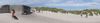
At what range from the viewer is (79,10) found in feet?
13.7

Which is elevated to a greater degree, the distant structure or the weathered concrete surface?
the distant structure

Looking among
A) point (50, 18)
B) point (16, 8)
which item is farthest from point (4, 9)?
point (50, 18)

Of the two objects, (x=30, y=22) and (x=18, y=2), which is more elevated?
(x=18, y=2)

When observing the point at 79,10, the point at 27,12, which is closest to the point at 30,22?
Result: the point at 27,12

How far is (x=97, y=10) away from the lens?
420 cm

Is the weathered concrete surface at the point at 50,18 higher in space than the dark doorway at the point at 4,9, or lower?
lower

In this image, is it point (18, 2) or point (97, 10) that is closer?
point (18, 2)

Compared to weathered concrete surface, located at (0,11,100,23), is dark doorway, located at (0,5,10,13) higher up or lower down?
higher up

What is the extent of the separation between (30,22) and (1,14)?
489 mm

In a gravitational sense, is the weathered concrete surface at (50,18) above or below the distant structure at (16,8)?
below

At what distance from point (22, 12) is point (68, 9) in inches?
30.6

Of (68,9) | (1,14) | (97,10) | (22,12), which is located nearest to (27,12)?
(22,12)

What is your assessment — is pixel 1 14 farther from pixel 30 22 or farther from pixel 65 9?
pixel 65 9

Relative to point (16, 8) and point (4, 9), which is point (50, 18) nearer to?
point (16, 8)
